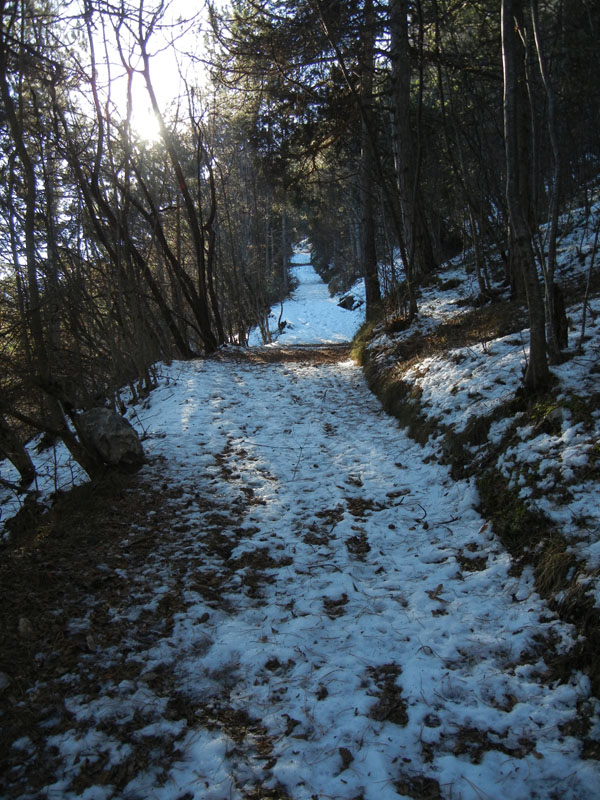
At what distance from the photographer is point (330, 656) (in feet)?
8.53

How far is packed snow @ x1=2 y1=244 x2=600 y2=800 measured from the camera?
6.25 feet

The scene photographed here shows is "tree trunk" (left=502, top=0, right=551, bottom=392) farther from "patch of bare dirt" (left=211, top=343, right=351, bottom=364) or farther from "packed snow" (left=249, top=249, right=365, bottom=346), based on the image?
"packed snow" (left=249, top=249, right=365, bottom=346)

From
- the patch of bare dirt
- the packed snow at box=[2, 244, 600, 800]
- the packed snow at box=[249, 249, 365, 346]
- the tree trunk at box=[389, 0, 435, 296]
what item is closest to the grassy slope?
the packed snow at box=[2, 244, 600, 800]

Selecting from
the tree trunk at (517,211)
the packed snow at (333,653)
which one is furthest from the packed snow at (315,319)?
the tree trunk at (517,211)

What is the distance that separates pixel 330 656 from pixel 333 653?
0.03 m

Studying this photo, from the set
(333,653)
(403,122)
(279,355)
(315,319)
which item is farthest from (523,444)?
(315,319)

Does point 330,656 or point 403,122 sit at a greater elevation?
point 403,122

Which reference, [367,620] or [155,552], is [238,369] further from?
[367,620]

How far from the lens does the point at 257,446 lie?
5980 millimetres

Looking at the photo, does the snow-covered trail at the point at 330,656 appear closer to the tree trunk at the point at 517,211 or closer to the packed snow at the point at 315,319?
the tree trunk at the point at 517,211

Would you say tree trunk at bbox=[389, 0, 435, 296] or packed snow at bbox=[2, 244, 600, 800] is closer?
packed snow at bbox=[2, 244, 600, 800]

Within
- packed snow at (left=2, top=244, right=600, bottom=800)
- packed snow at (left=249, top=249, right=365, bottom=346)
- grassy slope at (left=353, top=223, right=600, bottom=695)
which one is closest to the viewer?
packed snow at (left=2, top=244, right=600, bottom=800)

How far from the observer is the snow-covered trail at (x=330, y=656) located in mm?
1907

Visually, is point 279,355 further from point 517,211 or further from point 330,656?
point 330,656
